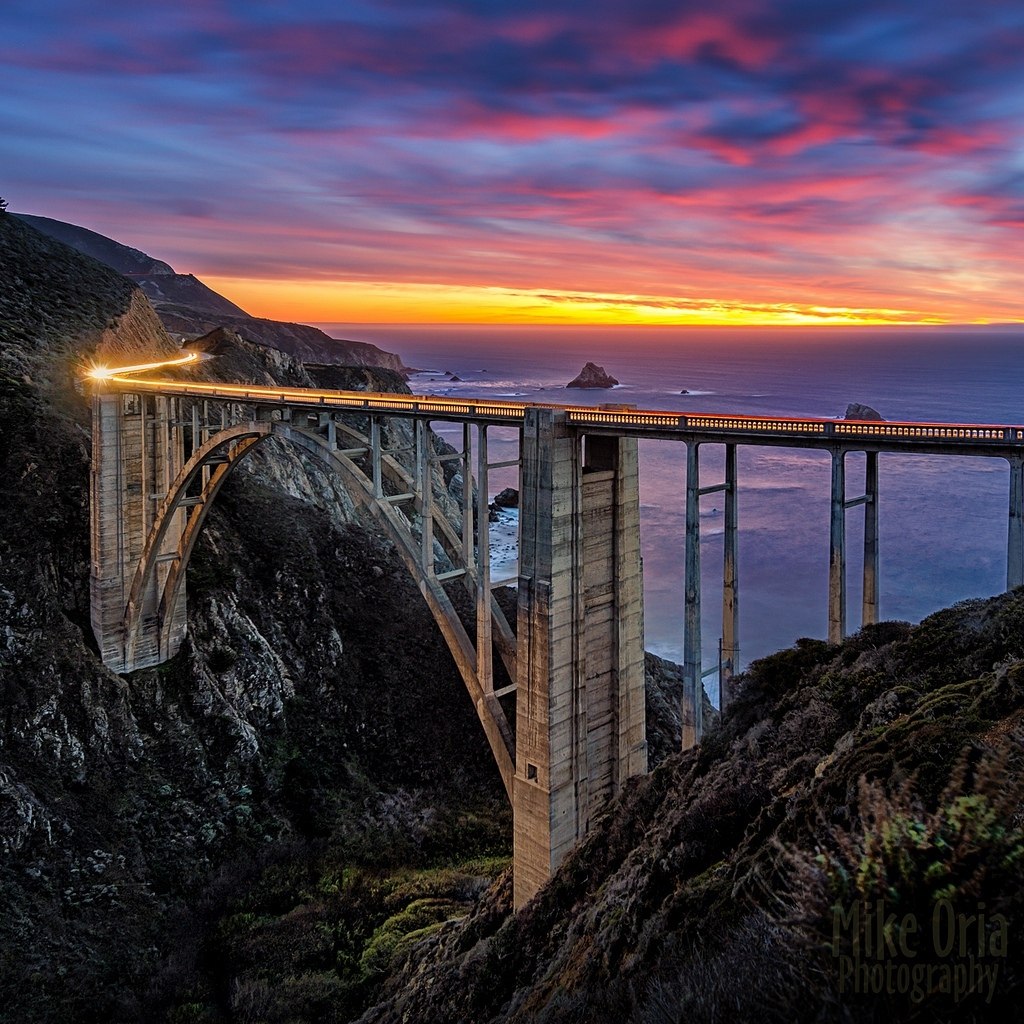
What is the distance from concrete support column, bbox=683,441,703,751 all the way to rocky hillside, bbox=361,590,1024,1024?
1.05 m

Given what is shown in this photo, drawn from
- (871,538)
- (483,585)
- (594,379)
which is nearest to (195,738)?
(483,585)

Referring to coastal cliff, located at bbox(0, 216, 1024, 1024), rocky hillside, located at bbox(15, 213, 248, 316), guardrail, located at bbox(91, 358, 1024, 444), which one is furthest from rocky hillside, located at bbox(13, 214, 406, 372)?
guardrail, located at bbox(91, 358, 1024, 444)

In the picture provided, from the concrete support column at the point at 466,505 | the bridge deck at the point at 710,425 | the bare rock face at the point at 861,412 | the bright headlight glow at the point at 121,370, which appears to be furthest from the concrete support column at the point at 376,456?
the bare rock face at the point at 861,412

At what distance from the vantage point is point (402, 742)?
29859 millimetres

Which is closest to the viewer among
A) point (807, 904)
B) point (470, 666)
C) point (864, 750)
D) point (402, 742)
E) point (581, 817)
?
point (807, 904)

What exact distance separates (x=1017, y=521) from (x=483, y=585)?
10.8m

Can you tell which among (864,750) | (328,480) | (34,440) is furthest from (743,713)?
(328,480)

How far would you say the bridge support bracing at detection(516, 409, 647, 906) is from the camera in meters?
17.1

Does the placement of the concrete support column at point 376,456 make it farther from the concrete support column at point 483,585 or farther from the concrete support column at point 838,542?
the concrete support column at point 838,542

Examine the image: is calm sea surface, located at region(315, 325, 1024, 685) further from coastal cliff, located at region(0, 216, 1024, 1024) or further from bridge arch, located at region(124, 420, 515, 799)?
bridge arch, located at region(124, 420, 515, 799)

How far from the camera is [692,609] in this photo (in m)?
15.0

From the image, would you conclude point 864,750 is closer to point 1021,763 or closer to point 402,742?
point 1021,763

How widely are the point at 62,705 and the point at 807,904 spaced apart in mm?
25093

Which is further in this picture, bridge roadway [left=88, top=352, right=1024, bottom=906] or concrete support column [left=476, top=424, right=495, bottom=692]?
concrete support column [left=476, top=424, right=495, bottom=692]
